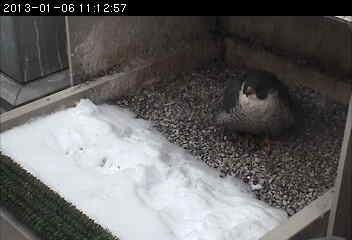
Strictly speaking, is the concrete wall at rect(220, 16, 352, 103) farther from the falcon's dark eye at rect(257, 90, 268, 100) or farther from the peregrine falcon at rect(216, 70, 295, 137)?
the falcon's dark eye at rect(257, 90, 268, 100)

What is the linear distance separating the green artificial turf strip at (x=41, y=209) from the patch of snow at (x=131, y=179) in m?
0.08

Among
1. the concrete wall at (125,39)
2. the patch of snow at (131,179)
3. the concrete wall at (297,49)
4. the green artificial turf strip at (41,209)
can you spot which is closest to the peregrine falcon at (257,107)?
the patch of snow at (131,179)

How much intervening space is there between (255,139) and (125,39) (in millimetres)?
842

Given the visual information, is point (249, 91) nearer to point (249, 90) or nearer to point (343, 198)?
point (249, 90)

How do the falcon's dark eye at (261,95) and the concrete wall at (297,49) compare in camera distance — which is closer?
the falcon's dark eye at (261,95)

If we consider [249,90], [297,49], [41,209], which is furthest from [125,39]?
[41,209]

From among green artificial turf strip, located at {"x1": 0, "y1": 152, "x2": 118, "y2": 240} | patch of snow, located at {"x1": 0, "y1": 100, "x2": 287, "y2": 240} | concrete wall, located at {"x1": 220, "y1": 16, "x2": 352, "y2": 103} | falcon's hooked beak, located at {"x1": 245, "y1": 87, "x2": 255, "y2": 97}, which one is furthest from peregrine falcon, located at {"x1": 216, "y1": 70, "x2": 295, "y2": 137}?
green artificial turf strip, located at {"x1": 0, "y1": 152, "x2": 118, "y2": 240}

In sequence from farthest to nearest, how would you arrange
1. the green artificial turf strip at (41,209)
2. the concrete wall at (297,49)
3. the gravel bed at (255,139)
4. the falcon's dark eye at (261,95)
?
the concrete wall at (297,49) → the falcon's dark eye at (261,95) → the gravel bed at (255,139) → the green artificial turf strip at (41,209)

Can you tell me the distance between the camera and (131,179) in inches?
101

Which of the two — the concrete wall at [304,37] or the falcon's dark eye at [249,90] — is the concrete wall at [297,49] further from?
the falcon's dark eye at [249,90]

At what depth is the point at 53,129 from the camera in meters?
2.82

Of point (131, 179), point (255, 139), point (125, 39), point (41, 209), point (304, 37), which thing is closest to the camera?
point (41, 209)

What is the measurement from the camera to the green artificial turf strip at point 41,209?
2232 mm

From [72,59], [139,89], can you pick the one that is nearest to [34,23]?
[72,59]
